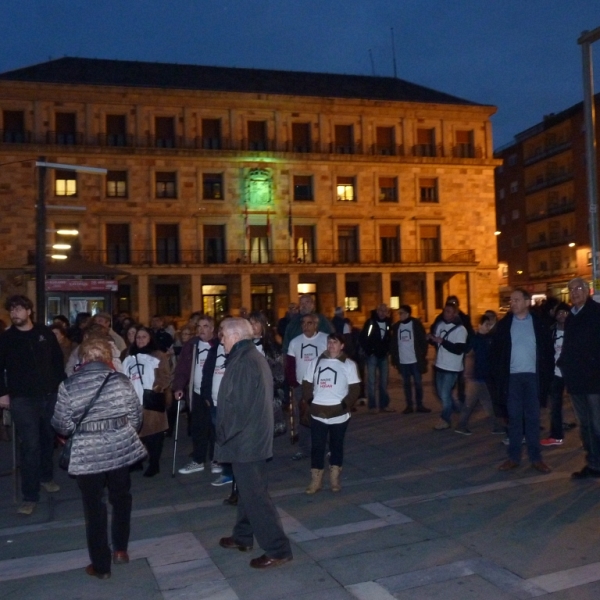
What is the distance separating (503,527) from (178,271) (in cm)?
3782

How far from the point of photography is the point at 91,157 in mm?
42344

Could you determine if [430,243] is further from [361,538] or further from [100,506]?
[100,506]

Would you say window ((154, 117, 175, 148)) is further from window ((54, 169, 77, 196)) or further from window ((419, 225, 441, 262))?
window ((419, 225, 441, 262))

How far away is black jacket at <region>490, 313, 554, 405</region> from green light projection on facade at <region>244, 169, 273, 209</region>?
123ft

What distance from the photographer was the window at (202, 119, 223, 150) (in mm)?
44406

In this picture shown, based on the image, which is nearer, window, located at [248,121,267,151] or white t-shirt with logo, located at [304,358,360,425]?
white t-shirt with logo, located at [304,358,360,425]

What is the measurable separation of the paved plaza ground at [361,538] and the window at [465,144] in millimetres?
42806

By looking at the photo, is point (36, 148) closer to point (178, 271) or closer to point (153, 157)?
point (153, 157)

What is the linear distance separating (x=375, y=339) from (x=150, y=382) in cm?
556

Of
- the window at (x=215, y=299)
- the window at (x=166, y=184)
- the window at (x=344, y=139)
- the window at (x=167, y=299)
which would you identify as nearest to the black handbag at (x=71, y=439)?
the window at (x=167, y=299)

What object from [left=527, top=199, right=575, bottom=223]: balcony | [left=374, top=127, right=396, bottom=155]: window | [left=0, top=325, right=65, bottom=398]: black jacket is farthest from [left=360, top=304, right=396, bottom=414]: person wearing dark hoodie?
[left=527, top=199, right=575, bottom=223]: balcony

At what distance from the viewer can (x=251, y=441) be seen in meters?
5.15

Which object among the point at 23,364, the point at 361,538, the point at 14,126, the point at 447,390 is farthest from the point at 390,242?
the point at 361,538

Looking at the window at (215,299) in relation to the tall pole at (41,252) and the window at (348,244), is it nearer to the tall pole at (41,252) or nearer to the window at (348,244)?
the window at (348,244)
